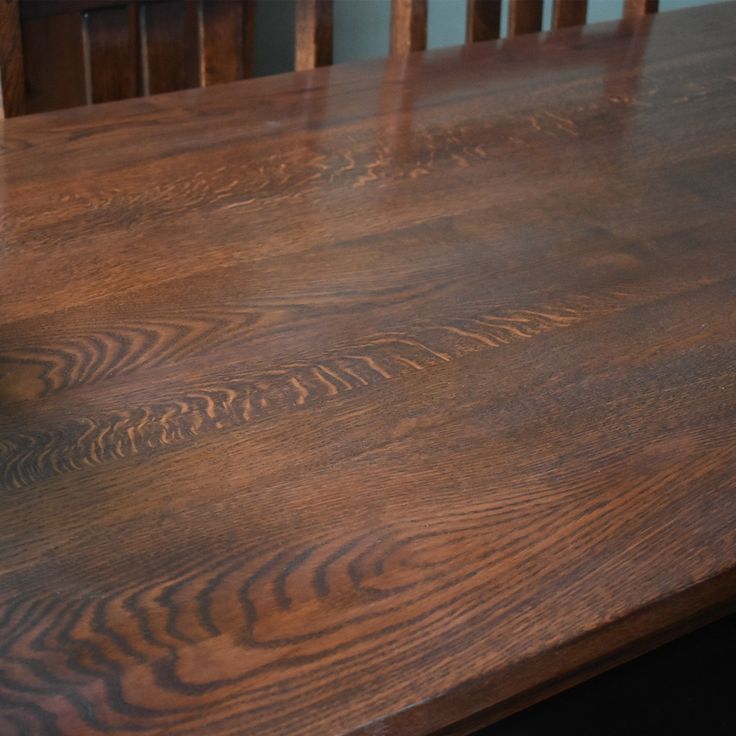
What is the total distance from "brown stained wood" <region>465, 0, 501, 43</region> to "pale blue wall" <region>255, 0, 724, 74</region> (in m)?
0.92

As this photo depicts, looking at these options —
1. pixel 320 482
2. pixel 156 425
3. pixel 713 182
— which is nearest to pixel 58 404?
pixel 156 425

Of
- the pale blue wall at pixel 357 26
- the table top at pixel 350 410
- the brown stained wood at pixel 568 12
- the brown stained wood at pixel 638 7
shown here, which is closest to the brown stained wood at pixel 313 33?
the table top at pixel 350 410

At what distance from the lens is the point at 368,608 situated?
61 centimetres

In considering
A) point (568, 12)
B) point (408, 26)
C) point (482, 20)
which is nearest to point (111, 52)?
point (408, 26)

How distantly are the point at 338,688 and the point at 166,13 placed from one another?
3.39 ft

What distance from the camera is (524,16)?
1647 millimetres

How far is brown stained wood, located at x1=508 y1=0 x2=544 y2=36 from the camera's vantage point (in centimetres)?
164

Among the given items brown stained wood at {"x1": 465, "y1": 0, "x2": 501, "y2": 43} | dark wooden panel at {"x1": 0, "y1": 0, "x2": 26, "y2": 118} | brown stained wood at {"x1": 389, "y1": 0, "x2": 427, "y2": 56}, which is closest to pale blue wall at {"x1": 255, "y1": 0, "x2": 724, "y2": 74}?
brown stained wood at {"x1": 465, "y1": 0, "x2": 501, "y2": 43}

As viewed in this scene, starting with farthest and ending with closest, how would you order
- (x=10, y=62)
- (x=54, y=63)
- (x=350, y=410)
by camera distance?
(x=54, y=63) → (x=10, y=62) → (x=350, y=410)

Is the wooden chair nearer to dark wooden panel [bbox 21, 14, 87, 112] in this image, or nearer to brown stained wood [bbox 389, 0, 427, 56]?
brown stained wood [bbox 389, 0, 427, 56]

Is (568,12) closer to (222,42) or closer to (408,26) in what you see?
(408,26)

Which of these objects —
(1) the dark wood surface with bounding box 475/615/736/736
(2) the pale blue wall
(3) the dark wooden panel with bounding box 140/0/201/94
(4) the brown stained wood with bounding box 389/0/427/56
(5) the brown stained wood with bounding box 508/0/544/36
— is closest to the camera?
(1) the dark wood surface with bounding box 475/615/736/736

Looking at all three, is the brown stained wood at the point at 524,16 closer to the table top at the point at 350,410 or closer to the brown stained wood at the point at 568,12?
the brown stained wood at the point at 568,12

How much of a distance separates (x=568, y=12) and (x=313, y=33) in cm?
43
